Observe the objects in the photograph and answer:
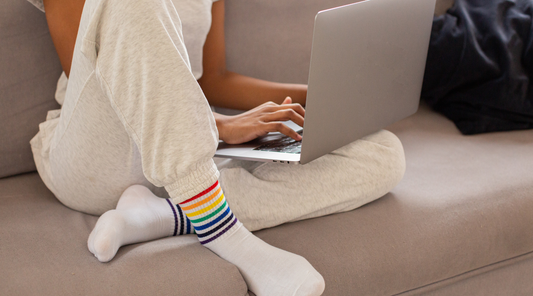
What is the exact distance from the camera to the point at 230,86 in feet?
3.85

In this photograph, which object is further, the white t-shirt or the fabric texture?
the white t-shirt

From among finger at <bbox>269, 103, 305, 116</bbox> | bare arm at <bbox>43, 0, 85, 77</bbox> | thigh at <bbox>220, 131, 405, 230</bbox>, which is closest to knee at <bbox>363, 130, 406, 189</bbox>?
thigh at <bbox>220, 131, 405, 230</bbox>

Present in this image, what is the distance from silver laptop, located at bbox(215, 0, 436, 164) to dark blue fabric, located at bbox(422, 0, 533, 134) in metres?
0.43

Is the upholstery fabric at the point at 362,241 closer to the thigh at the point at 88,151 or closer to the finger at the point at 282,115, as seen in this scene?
the thigh at the point at 88,151

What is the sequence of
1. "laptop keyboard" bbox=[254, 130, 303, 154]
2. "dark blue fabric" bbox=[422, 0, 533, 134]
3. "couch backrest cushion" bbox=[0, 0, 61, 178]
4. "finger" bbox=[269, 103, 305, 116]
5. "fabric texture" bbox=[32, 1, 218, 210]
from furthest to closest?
"dark blue fabric" bbox=[422, 0, 533, 134]
"couch backrest cushion" bbox=[0, 0, 61, 178]
"finger" bbox=[269, 103, 305, 116]
"laptop keyboard" bbox=[254, 130, 303, 154]
"fabric texture" bbox=[32, 1, 218, 210]

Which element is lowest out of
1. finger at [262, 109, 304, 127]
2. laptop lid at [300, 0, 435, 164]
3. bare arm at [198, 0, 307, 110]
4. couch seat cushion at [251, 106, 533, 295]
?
couch seat cushion at [251, 106, 533, 295]

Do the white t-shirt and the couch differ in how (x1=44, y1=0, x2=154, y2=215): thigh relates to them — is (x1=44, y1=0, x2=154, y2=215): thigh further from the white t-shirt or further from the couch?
the white t-shirt

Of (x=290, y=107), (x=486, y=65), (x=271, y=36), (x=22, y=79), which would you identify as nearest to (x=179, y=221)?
(x=290, y=107)

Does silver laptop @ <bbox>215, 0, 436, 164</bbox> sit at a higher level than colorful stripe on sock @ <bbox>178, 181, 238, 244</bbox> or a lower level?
higher

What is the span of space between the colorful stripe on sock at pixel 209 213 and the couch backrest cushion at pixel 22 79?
0.55m

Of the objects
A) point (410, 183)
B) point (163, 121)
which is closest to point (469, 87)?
point (410, 183)

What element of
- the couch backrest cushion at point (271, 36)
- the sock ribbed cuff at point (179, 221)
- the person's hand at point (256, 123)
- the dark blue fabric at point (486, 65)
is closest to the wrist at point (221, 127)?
the person's hand at point (256, 123)

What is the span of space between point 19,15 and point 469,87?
1.20 meters

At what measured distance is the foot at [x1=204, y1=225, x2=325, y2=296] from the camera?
2.21 ft
